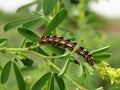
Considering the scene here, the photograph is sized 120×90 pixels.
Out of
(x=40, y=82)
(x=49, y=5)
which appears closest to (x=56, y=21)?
(x=49, y=5)

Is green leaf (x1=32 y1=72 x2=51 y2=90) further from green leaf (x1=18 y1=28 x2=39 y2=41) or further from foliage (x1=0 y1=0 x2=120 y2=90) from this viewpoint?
green leaf (x1=18 y1=28 x2=39 y2=41)

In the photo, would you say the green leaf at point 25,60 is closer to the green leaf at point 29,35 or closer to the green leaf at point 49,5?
the green leaf at point 29,35

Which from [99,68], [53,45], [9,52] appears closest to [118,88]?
[99,68]

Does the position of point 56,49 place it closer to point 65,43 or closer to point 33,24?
point 65,43

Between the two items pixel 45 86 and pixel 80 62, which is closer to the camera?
pixel 80 62

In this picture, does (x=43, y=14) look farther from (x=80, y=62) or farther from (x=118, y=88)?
(x=118, y=88)

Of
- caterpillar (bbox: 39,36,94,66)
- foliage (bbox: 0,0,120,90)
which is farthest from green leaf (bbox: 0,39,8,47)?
caterpillar (bbox: 39,36,94,66)
